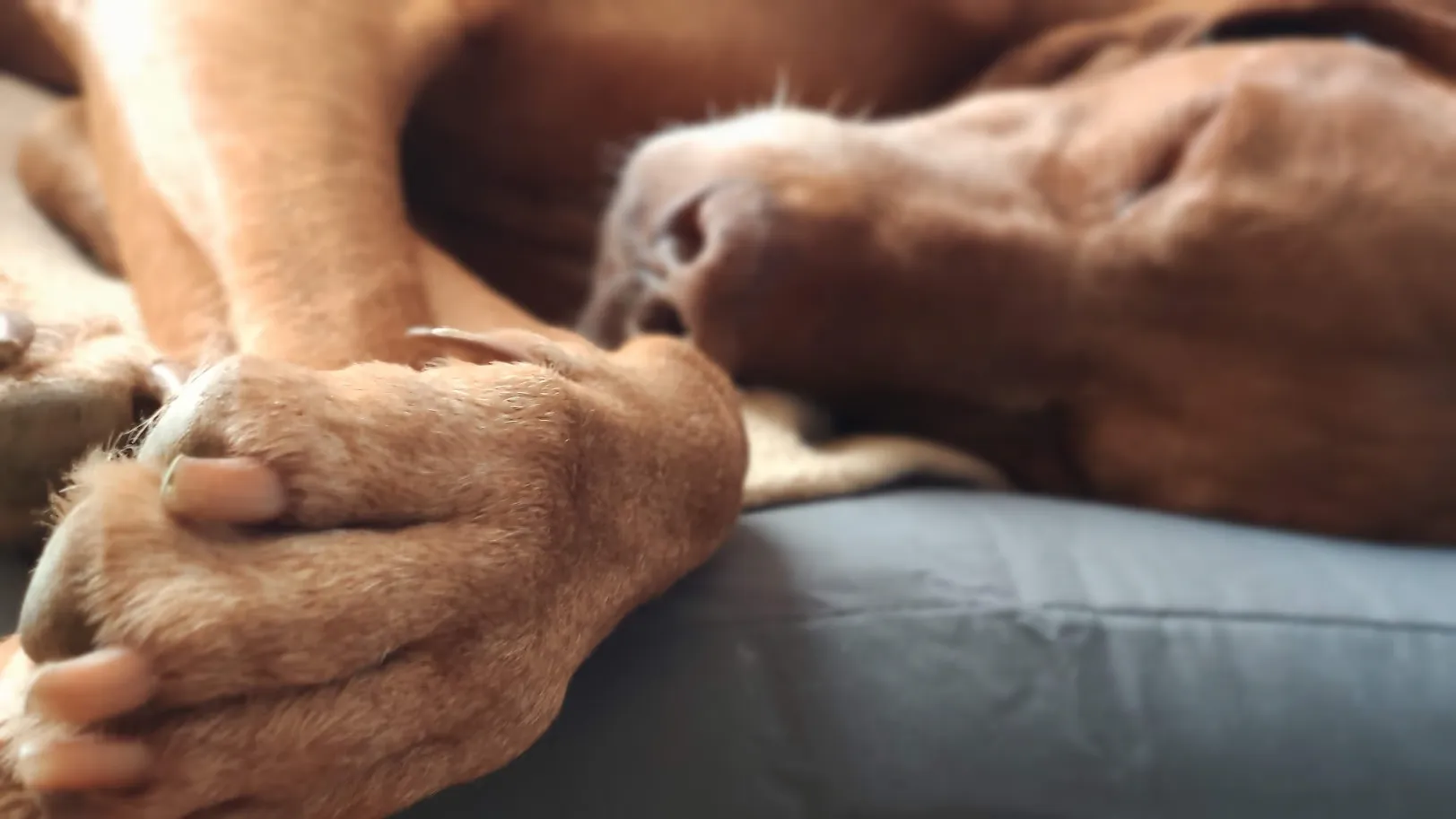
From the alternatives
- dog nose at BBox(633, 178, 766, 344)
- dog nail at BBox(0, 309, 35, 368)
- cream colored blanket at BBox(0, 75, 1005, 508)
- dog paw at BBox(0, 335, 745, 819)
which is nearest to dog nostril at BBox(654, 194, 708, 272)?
dog nose at BBox(633, 178, 766, 344)

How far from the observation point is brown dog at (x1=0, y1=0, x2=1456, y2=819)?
444 millimetres

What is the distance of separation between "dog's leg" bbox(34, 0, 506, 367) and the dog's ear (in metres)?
0.81

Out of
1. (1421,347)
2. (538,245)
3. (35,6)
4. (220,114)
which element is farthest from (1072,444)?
(35,6)

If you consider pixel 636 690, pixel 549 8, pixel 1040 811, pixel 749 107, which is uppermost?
pixel 549 8

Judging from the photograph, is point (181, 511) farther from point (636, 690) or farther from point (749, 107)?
point (749, 107)

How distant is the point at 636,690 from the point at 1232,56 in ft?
2.88

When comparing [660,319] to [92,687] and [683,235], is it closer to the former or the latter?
[683,235]

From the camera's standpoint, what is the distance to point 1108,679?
2.47ft

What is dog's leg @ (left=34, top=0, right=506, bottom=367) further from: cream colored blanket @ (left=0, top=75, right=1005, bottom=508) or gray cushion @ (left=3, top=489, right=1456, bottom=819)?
gray cushion @ (left=3, top=489, right=1456, bottom=819)

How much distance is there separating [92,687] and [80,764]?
0.03m

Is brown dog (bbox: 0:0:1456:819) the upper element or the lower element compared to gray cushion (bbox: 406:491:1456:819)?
upper

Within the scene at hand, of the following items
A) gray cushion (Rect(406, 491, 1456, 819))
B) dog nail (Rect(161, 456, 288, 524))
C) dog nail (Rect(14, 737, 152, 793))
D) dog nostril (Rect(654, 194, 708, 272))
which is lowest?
gray cushion (Rect(406, 491, 1456, 819))

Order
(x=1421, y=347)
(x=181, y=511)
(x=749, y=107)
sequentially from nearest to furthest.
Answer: (x=181, y=511) → (x=1421, y=347) → (x=749, y=107)

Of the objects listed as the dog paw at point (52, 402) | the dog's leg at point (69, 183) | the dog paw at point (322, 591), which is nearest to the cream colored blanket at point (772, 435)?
the dog's leg at point (69, 183)
